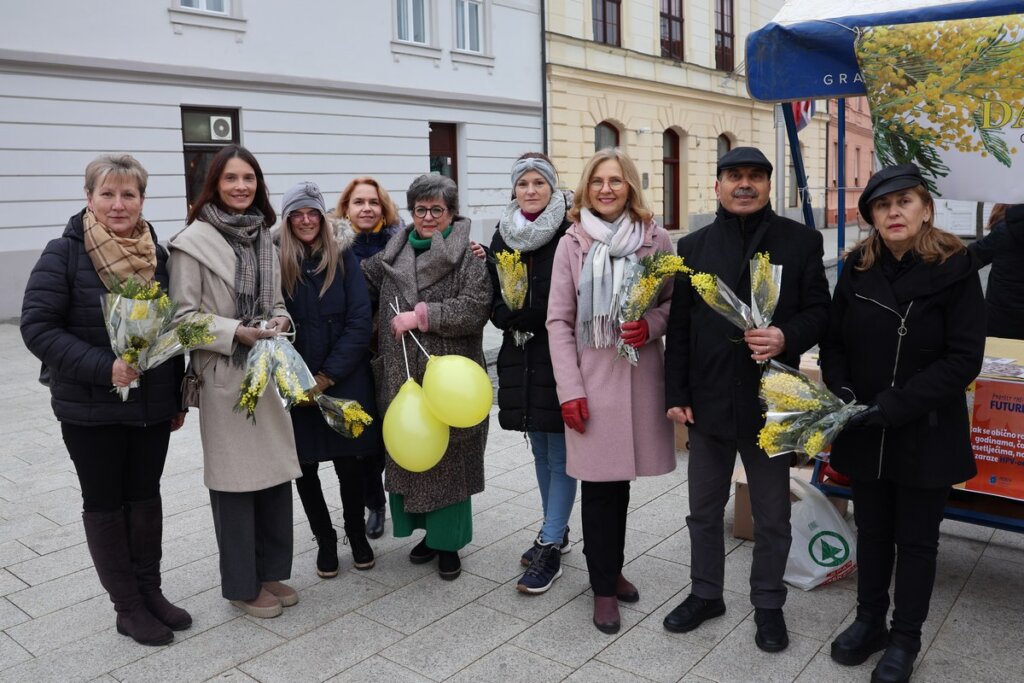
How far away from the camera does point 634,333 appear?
131 inches

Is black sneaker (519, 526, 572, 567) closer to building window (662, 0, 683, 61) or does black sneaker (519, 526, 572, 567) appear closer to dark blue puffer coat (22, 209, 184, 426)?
dark blue puffer coat (22, 209, 184, 426)

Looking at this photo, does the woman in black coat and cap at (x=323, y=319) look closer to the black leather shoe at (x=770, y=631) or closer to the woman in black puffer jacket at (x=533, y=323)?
the woman in black puffer jacket at (x=533, y=323)

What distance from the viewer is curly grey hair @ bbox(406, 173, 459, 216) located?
12.5 ft

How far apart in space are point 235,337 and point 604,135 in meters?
19.7

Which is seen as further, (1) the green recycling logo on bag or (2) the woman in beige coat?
(1) the green recycling logo on bag

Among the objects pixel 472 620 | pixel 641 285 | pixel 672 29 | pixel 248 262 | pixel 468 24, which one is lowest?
pixel 472 620

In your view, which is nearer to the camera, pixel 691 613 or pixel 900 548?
pixel 900 548

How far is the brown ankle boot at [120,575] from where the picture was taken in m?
3.34

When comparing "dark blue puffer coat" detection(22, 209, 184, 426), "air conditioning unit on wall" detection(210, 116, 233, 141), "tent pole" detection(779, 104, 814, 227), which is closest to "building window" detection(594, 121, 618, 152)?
"air conditioning unit on wall" detection(210, 116, 233, 141)

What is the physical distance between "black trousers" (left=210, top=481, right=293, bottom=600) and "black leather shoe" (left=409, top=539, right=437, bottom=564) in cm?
66

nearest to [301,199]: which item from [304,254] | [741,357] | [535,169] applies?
[304,254]

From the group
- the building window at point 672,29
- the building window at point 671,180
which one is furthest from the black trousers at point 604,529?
the building window at point 672,29

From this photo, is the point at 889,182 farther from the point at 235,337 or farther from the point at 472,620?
the point at 235,337

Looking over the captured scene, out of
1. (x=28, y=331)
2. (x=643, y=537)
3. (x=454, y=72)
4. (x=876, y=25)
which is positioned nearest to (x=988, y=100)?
(x=876, y=25)
